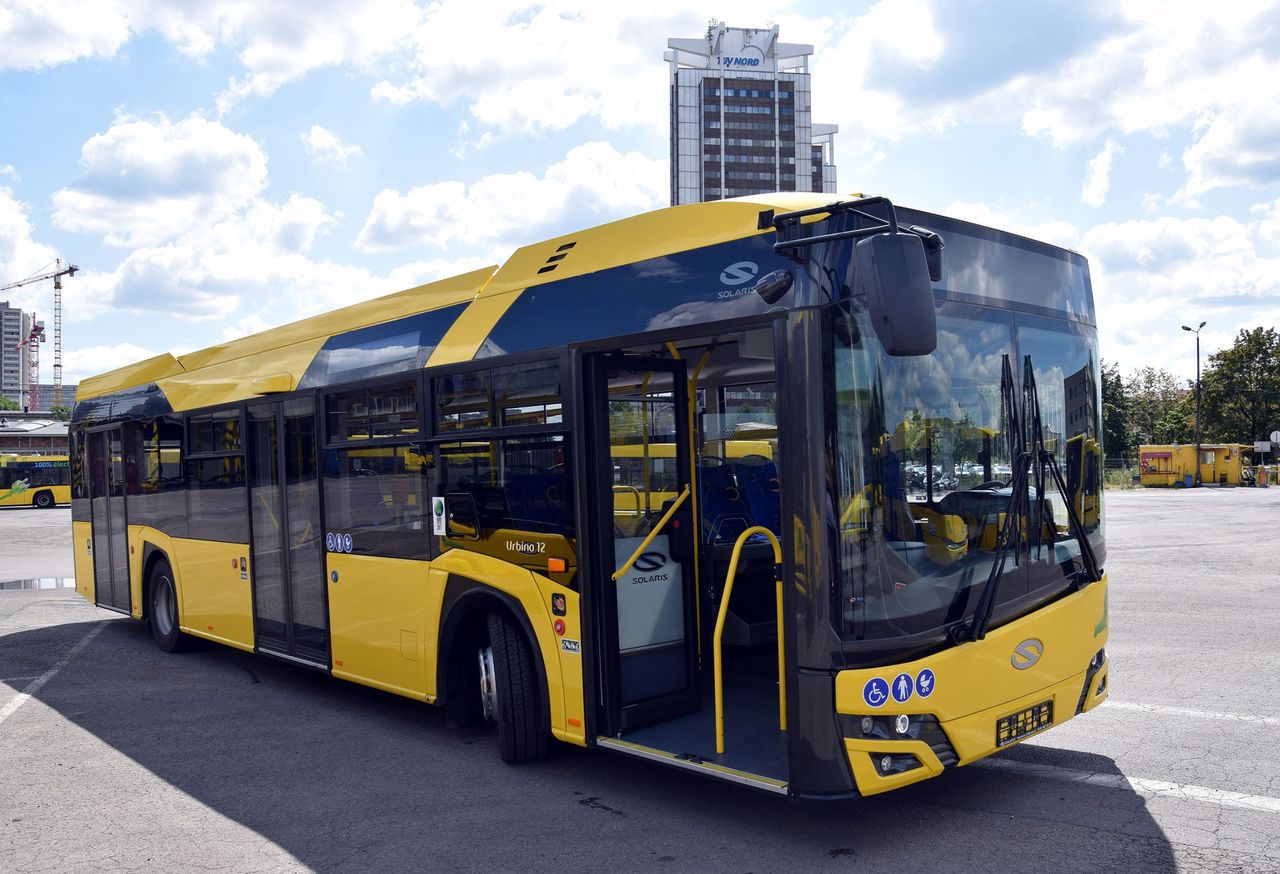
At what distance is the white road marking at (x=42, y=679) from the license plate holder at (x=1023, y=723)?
7.12m

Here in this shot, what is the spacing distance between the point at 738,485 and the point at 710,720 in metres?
2.01

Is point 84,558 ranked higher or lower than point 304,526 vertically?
lower

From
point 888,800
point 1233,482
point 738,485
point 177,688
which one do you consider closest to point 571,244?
point 738,485

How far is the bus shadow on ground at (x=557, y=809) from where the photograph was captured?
4766 millimetres

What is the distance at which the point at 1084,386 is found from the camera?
5680mm

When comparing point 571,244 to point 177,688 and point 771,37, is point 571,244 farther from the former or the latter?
point 771,37

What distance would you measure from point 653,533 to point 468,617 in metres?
1.47

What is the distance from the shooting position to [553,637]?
5867 mm

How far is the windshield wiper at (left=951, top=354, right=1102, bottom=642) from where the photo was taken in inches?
192

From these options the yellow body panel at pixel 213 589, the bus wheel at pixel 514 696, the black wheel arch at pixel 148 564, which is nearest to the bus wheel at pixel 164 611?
the black wheel arch at pixel 148 564

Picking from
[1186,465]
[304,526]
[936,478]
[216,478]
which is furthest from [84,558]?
[1186,465]

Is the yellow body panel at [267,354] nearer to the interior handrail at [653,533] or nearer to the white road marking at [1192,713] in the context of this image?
the interior handrail at [653,533]

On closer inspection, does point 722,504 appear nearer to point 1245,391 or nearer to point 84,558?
point 84,558

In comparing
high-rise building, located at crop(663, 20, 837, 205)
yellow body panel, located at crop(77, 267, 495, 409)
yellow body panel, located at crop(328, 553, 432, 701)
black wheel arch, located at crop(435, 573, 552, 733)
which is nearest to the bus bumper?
black wheel arch, located at crop(435, 573, 552, 733)
